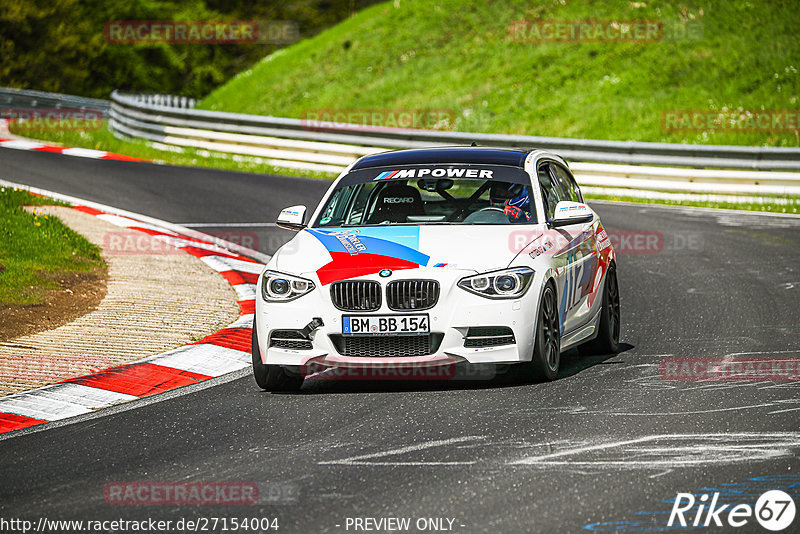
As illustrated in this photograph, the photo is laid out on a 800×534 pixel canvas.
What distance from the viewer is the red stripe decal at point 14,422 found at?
735 cm

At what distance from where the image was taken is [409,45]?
37406mm

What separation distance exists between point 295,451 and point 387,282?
1638 millimetres

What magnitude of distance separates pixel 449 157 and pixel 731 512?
487cm

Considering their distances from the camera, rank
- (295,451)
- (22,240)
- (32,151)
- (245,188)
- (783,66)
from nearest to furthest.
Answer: (295,451)
(22,240)
(245,188)
(32,151)
(783,66)

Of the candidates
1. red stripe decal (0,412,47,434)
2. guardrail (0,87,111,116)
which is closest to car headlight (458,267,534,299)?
red stripe decal (0,412,47,434)

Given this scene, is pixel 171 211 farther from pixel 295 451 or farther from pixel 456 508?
pixel 456 508

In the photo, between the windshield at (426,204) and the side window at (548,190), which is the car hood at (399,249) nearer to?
the windshield at (426,204)

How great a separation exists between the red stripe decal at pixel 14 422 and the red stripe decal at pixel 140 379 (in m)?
0.86

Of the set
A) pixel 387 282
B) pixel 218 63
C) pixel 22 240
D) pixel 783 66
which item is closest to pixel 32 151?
pixel 22 240

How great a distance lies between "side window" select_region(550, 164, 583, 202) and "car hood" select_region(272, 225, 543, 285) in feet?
5.63

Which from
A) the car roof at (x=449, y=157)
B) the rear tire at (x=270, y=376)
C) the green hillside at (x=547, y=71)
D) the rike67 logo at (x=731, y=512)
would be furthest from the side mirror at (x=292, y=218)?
the green hillside at (x=547, y=71)

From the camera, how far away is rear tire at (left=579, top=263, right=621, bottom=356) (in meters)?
9.59

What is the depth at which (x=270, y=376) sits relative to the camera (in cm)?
828

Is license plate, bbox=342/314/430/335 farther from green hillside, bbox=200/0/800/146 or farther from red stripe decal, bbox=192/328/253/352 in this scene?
green hillside, bbox=200/0/800/146
